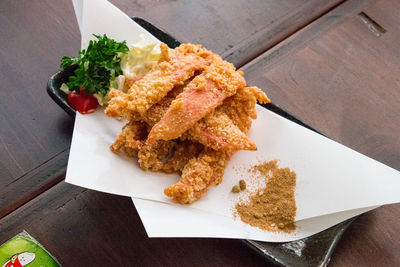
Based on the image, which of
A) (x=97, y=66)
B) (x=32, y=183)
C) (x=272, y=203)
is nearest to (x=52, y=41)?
(x=97, y=66)

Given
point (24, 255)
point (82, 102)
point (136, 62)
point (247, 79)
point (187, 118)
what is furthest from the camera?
point (247, 79)

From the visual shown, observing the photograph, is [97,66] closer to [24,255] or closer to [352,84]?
[24,255]

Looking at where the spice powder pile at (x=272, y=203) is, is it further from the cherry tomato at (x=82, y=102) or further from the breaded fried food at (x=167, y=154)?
the cherry tomato at (x=82, y=102)

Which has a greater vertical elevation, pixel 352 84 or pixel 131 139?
pixel 131 139

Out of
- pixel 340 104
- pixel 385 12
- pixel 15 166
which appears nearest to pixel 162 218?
pixel 15 166

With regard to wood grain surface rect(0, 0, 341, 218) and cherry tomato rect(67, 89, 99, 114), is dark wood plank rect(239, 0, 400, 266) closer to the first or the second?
wood grain surface rect(0, 0, 341, 218)

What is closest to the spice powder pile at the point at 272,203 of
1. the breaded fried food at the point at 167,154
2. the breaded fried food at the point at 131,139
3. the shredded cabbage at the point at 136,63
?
the breaded fried food at the point at 167,154

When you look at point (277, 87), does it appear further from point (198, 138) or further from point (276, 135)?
point (198, 138)

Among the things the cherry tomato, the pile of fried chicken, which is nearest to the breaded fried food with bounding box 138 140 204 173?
the pile of fried chicken
